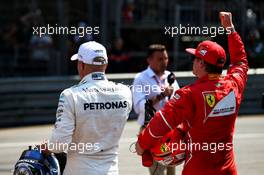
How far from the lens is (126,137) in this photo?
1249 centimetres

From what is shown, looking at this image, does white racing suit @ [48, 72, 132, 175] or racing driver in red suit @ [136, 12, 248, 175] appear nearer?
racing driver in red suit @ [136, 12, 248, 175]

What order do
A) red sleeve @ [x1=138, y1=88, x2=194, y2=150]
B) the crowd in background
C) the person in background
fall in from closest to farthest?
1. red sleeve @ [x1=138, y1=88, x2=194, y2=150]
2. the person in background
3. the crowd in background

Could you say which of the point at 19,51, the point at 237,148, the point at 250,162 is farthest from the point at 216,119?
the point at 19,51

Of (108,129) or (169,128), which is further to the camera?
(108,129)

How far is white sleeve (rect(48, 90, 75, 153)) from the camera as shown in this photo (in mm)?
4984

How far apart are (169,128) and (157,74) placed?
11.0 feet

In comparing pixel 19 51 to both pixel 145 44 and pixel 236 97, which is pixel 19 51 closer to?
pixel 145 44

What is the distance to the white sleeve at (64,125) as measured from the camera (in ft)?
16.4

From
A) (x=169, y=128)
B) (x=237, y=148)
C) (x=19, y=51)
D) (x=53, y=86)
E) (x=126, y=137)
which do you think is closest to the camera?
(x=169, y=128)

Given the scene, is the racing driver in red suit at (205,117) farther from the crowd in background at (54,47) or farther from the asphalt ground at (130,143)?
the crowd in background at (54,47)
